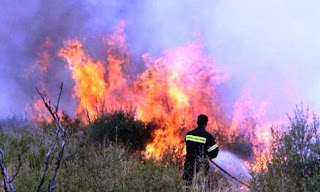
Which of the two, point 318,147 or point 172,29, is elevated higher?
point 172,29

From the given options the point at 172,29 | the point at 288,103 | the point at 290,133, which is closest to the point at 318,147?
the point at 290,133

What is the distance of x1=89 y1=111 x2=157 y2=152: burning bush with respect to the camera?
11.8m

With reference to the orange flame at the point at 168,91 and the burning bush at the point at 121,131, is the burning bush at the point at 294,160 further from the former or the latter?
the orange flame at the point at 168,91

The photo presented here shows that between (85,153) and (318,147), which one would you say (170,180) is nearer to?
(318,147)

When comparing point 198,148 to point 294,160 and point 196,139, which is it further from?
point 294,160

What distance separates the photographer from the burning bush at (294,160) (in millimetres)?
5523

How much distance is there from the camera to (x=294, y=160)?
6004 mm

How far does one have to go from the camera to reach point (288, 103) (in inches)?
567

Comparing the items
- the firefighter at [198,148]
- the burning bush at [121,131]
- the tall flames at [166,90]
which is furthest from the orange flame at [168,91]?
the firefighter at [198,148]

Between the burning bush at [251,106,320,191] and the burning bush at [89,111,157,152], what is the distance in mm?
5897

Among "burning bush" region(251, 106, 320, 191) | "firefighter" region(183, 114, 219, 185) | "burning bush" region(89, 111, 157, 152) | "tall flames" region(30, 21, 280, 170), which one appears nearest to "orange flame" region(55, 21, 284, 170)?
"tall flames" region(30, 21, 280, 170)

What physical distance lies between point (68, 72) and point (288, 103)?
797cm

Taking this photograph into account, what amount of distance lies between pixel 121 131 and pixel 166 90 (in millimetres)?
2933

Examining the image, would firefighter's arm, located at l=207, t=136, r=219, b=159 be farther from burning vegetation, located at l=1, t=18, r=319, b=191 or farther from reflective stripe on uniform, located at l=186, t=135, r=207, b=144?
burning vegetation, located at l=1, t=18, r=319, b=191
